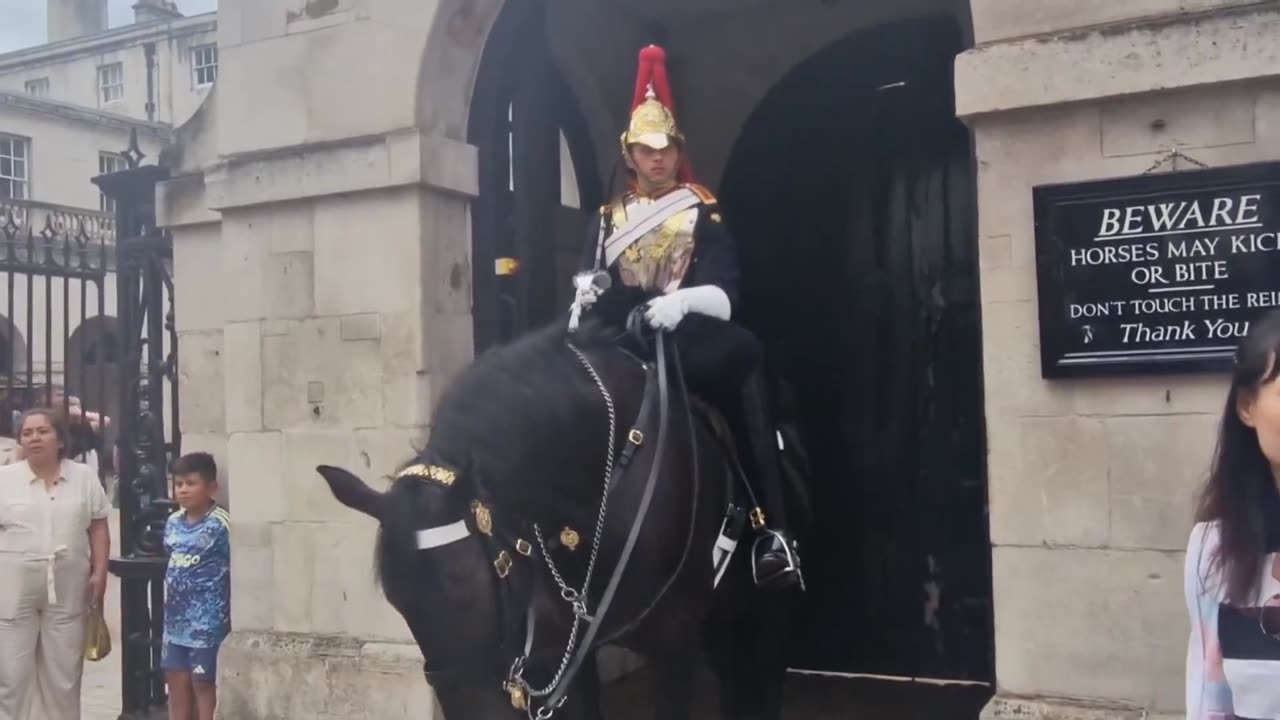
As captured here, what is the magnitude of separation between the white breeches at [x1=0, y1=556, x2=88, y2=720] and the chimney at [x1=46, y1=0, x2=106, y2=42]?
32.5 m

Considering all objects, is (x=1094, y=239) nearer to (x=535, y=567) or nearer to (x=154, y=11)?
(x=535, y=567)

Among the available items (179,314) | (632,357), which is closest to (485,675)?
(632,357)

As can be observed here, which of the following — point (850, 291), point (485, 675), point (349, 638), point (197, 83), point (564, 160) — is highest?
point (197, 83)

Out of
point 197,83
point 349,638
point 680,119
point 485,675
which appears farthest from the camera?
point 197,83

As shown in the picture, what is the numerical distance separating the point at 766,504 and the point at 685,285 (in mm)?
868

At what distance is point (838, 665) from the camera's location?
23.4ft

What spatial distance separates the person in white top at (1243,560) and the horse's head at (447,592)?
1.54 meters

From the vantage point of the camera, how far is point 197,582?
216 inches

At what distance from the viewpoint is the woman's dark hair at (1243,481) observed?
7.10ft

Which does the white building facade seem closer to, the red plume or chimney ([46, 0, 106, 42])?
chimney ([46, 0, 106, 42])

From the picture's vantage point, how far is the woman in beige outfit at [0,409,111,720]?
5.55 metres

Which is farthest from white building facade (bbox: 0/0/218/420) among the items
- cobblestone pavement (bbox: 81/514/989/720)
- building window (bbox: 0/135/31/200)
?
cobblestone pavement (bbox: 81/514/989/720)

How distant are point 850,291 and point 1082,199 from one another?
3087mm

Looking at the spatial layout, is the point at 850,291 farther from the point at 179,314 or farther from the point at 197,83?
the point at 197,83
